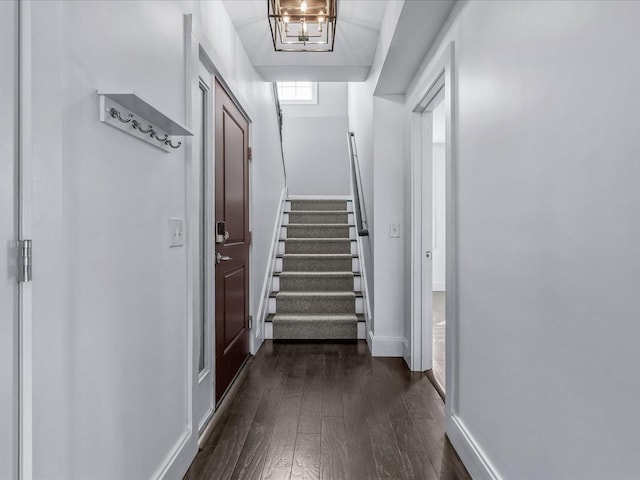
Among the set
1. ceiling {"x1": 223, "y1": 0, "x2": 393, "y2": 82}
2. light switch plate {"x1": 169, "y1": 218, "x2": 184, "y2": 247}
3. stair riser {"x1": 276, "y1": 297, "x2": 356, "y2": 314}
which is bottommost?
stair riser {"x1": 276, "y1": 297, "x2": 356, "y2": 314}

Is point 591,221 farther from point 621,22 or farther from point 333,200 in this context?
point 333,200

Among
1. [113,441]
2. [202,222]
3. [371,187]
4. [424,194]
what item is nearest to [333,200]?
[371,187]

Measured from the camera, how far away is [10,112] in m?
0.86

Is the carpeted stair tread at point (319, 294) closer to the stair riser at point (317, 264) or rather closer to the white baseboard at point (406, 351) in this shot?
the stair riser at point (317, 264)

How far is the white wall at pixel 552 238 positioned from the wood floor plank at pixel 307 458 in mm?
651

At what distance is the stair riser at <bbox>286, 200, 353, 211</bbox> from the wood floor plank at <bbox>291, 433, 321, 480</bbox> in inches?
150

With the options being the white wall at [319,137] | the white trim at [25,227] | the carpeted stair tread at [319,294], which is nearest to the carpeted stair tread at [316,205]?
the white wall at [319,137]

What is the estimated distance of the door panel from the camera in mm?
832

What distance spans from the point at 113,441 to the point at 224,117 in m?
1.94

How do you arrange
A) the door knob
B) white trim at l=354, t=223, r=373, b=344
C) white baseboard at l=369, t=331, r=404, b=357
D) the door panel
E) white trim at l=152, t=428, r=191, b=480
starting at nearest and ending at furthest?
the door panel < white trim at l=152, t=428, r=191, b=480 < the door knob < white baseboard at l=369, t=331, r=404, b=357 < white trim at l=354, t=223, r=373, b=344

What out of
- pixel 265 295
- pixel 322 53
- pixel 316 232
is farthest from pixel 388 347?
pixel 322 53

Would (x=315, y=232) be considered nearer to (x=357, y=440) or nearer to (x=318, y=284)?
(x=318, y=284)

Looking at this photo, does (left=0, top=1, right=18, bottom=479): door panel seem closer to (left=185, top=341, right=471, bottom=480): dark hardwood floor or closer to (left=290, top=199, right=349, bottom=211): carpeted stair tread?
(left=185, top=341, right=471, bottom=480): dark hardwood floor

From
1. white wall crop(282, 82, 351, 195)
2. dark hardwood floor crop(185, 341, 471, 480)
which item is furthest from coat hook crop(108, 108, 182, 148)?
white wall crop(282, 82, 351, 195)
